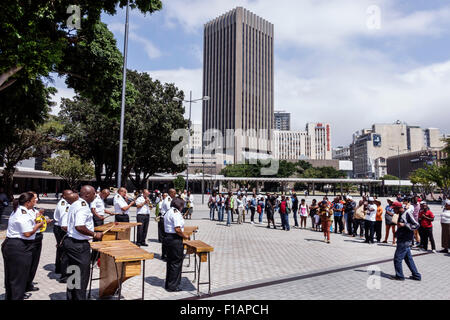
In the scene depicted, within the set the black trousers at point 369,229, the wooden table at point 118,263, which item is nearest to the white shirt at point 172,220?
the wooden table at point 118,263

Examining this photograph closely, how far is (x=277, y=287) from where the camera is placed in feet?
21.5

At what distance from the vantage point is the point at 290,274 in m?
7.65

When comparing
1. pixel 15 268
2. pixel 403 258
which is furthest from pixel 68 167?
pixel 403 258

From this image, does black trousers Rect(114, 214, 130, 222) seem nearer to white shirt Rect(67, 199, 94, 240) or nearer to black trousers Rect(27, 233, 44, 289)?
black trousers Rect(27, 233, 44, 289)

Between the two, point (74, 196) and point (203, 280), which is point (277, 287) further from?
point (74, 196)

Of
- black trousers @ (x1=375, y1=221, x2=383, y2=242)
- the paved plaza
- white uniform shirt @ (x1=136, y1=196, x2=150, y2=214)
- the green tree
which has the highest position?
the green tree

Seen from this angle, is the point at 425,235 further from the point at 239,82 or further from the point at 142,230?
the point at 239,82

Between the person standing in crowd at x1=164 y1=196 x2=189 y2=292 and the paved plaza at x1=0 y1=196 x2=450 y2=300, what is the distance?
0.85ft

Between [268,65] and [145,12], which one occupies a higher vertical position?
[268,65]

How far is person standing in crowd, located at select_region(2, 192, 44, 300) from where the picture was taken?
502cm

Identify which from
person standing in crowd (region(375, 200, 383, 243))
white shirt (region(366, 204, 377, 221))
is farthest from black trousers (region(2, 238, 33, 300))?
person standing in crowd (region(375, 200, 383, 243))

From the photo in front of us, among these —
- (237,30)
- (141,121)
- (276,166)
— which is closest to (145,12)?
(141,121)

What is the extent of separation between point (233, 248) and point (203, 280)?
406cm
